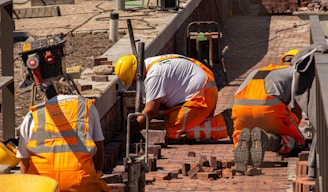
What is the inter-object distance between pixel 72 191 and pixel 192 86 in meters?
4.59

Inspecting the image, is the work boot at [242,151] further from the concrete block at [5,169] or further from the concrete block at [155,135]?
the concrete block at [5,169]

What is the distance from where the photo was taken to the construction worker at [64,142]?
9.53 meters

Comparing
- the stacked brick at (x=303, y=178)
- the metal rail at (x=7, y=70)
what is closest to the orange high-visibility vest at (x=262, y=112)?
the stacked brick at (x=303, y=178)

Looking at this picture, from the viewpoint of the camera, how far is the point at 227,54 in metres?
24.0

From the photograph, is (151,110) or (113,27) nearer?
(151,110)

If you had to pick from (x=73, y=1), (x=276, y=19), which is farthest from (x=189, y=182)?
(x=276, y=19)

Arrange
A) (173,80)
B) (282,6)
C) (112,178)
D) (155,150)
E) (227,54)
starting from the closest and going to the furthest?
(112,178) < (155,150) < (173,80) < (227,54) < (282,6)

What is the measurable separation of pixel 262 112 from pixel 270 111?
0.30 ft

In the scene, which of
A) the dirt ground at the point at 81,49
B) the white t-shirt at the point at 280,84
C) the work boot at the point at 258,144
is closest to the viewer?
the work boot at the point at 258,144

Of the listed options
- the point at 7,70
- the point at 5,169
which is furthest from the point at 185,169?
the point at 5,169

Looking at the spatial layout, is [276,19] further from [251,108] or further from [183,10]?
[251,108]

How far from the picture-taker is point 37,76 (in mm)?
12891

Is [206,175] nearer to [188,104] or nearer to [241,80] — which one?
[188,104]

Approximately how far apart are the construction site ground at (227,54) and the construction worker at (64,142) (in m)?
1.95
